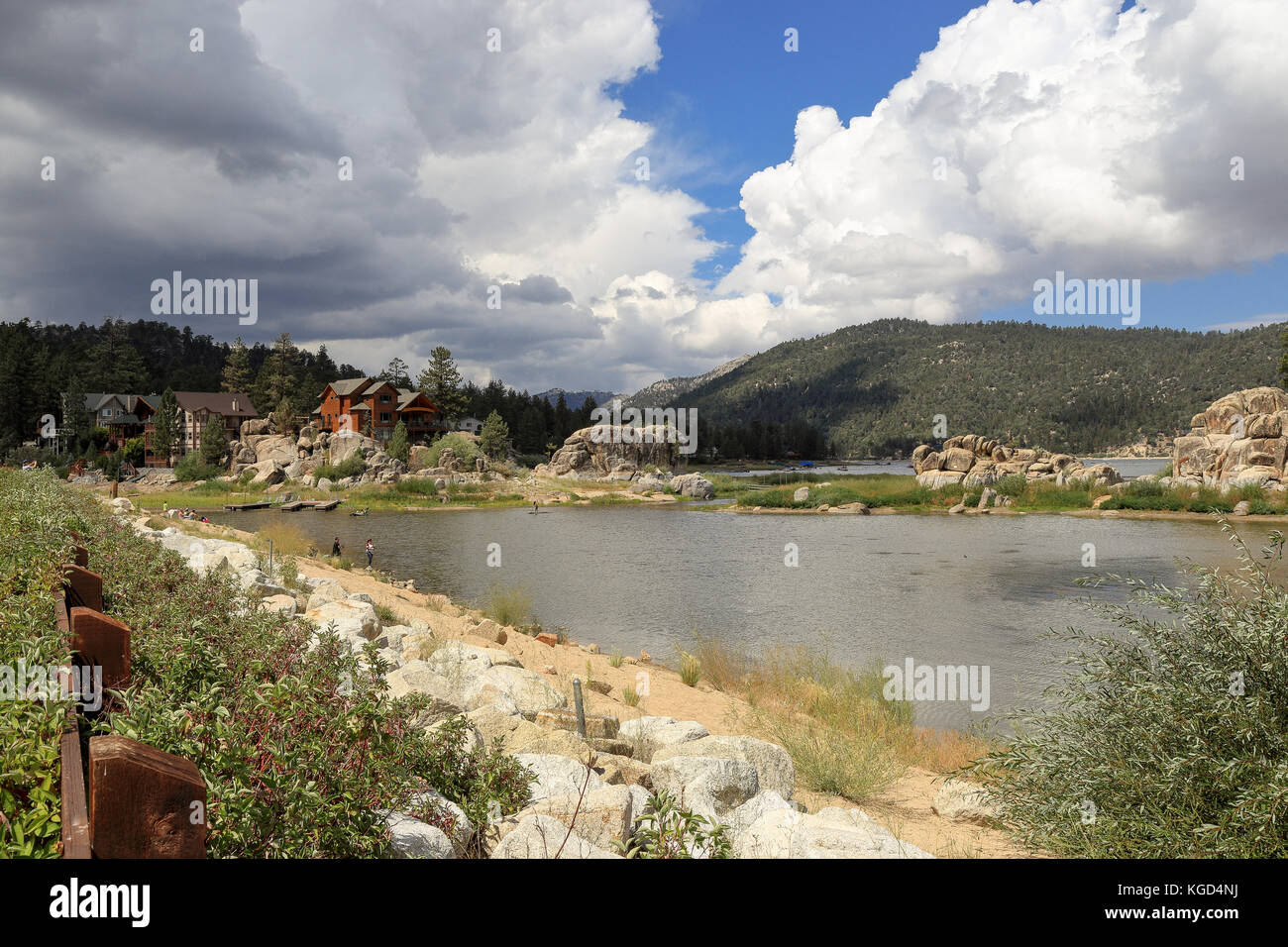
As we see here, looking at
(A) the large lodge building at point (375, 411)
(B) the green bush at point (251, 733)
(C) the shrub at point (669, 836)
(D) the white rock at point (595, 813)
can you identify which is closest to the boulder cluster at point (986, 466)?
(A) the large lodge building at point (375, 411)

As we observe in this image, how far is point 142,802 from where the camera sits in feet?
7.00

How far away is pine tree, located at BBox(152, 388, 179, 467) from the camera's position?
83.6 meters

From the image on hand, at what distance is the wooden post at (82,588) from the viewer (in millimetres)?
5117

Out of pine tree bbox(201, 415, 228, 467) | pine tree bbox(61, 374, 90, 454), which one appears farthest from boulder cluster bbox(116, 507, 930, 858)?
pine tree bbox(61, 374, 90, 454)

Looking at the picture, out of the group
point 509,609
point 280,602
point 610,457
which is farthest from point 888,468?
point 280,602

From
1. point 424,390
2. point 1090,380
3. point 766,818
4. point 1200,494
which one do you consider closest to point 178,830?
point 766,818

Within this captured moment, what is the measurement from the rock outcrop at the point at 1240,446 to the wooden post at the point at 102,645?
67.4m

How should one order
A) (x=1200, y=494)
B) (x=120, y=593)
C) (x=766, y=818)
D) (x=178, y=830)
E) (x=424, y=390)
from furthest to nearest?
Answer: (x=424, y=390) < (x=1200, y=494) < (x=120, y=593) < (x=766, y=818) < (x=178, y=830)

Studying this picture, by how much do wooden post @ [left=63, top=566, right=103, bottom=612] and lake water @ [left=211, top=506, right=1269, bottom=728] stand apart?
909 centimetres

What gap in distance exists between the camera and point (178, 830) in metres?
2.19

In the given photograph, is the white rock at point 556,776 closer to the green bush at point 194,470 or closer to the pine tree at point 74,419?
the green bush at point 194,470
